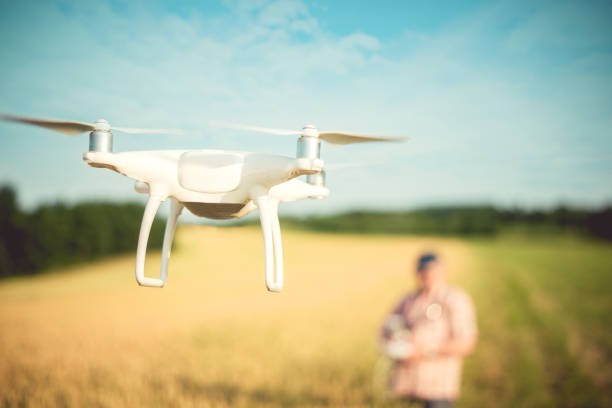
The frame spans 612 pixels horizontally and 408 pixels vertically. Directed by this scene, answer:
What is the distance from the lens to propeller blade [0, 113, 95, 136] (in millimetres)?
793

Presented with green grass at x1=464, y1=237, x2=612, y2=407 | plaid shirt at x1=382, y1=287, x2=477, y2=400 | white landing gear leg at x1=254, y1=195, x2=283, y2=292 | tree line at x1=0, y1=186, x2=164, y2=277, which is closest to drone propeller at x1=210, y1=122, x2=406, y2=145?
white landing gear leg at x1=254, y1=195, x2=283, y2=292

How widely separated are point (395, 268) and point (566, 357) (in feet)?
56.8

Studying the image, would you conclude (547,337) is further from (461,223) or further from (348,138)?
(461,223)

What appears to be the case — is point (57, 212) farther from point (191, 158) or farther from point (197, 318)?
point (191, 158)

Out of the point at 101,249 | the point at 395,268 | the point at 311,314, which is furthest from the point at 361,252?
the point at 101,249

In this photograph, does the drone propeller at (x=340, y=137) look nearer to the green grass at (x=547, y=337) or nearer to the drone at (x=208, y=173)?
the drone at (x=208, y=173)

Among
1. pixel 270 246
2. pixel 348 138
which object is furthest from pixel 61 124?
pixel 348 138

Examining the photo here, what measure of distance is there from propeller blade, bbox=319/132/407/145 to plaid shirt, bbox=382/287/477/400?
3.56m

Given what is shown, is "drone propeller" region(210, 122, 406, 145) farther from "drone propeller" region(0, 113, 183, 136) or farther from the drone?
"drone propeller" region(0, 113, 183, 136)

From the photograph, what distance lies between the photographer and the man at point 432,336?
3.87m

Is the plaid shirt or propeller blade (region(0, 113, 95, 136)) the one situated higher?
propeller blade (region(0, 113, 95, 136))

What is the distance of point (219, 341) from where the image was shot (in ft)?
33.1

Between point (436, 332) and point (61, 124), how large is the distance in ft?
13.2

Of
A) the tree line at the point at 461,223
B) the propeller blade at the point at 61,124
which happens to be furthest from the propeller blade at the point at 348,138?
the tree line at the point at 461,223
